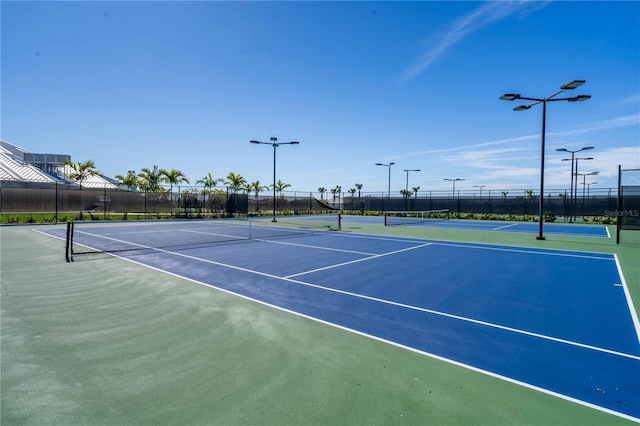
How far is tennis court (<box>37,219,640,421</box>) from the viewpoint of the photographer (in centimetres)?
375

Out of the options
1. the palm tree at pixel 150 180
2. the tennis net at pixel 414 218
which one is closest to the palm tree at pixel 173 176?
the palm tree at pixel 150 180

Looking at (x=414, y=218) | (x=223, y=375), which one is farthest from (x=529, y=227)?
(x=223, y=375)

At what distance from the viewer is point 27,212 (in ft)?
106

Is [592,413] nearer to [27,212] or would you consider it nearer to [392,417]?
[392,417]

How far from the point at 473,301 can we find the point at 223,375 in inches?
182

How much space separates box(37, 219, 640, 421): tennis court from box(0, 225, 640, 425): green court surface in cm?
47

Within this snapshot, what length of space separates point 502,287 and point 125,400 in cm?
699

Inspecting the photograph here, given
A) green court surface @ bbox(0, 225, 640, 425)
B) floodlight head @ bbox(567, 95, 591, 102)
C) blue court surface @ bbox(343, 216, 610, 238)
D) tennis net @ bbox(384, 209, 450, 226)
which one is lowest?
green court surface @ bbox(0, 225, 640, 425)

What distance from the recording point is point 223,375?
3.46 m

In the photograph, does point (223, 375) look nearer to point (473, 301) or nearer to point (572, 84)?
point (473, 301)

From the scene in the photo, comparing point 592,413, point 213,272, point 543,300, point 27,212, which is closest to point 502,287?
point 543,300

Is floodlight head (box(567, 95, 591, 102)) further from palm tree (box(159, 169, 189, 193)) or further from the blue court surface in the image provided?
palm tree (box(159, 169, 189, 193))

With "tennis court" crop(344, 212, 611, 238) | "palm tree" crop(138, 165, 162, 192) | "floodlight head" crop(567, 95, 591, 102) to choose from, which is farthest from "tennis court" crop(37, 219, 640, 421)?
"palm tree" crop(138, 165, 162, 192)

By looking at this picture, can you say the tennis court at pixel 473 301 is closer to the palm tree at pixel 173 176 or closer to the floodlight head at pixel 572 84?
the floodlight head at pixel 572 84
